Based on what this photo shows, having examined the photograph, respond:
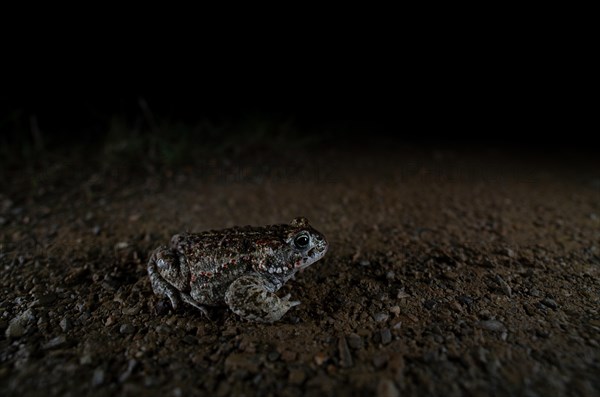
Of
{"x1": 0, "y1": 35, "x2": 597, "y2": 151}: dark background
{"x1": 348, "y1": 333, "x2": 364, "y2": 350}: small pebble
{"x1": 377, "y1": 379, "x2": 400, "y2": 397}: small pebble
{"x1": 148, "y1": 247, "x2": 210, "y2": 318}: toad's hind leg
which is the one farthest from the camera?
{"x1": 0, "y1": 35, "x2": 597, "y2": 151}: dark background

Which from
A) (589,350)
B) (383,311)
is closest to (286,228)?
(383,311)

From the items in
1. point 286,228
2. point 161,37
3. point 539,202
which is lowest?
point 539,202

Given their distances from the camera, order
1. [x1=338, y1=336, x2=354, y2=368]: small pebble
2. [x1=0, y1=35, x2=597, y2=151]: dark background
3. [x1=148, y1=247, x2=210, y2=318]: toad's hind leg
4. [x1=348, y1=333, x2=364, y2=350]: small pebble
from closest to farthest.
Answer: [x1=338, y1=336, x2=354, y2=368]: small pebble → [x1=348, y1=333, x2=364, y2=350]: small pebble → [x1=148, y1=247, x2=210, y2=318]: toad's hind leg → [x1=0, y1=35, x2=597, y2=151]: dark background

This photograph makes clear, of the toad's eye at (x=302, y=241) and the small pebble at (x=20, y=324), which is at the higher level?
the toad's eye at (x=302, y=241)

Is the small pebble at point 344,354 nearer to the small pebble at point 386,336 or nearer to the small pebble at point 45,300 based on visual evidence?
the small pebble at point 386,336

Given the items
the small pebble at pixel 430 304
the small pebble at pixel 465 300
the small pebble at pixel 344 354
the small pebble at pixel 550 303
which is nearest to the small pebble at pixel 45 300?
the small pebble at pixel 344 354

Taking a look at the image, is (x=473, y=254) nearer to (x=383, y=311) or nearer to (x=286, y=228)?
(x=383, y=311)

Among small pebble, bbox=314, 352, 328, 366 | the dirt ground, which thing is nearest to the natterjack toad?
the dirt ground

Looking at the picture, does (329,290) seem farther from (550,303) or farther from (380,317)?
(550,303)

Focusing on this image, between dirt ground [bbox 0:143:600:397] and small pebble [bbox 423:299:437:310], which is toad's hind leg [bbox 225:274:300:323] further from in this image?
small pebble [bbox 423:299:437:310]
